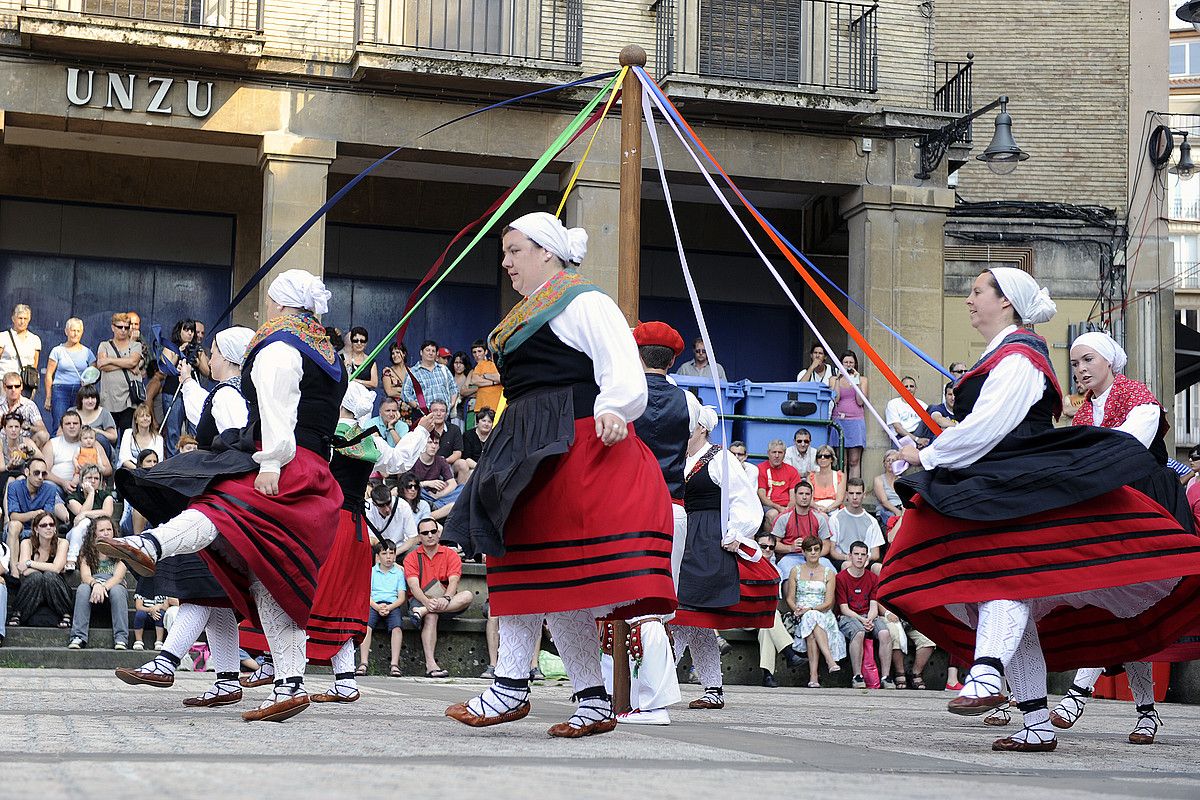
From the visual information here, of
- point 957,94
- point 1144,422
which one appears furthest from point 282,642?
point 957,94

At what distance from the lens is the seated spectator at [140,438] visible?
13.9m

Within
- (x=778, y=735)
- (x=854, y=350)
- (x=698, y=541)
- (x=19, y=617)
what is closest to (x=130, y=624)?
(x=19, y=617)

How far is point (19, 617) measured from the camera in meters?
12.4

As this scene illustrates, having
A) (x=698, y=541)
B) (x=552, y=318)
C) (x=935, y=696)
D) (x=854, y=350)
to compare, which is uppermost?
(x=854, y=350)

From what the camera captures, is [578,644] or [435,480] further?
[435,480]

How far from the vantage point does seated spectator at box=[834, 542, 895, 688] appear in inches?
525

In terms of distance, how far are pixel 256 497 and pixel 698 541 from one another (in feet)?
10.2

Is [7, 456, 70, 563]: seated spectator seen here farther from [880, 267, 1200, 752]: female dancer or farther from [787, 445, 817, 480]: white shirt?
[880, 267, 1200, 752]: female dancer

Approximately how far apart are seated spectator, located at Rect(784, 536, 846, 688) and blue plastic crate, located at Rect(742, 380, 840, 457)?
2.97 meters

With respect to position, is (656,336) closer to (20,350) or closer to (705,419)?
(705,419)

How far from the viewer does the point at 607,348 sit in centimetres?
542

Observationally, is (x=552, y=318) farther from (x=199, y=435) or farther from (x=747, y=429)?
(x=747, y=429)

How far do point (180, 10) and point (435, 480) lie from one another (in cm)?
736

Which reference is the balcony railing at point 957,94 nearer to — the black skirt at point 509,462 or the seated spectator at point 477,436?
the seated spectator at point 477,436
